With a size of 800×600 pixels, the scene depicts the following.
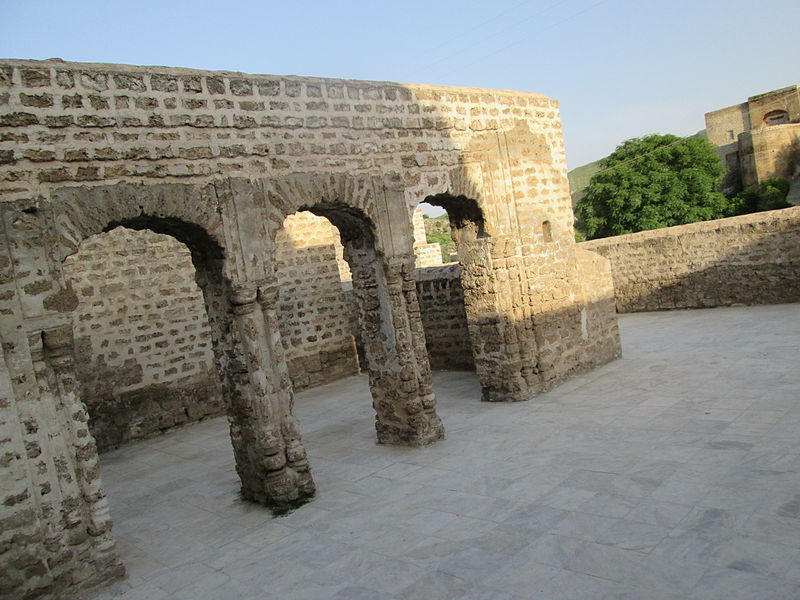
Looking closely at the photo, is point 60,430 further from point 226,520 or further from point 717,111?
point 717,111

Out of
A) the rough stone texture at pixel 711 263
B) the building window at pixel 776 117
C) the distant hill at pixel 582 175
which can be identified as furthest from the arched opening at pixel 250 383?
the distant hill at pixel 582 175

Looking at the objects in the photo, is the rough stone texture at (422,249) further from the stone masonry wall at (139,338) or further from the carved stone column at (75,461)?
the carved stone column at (75,461)

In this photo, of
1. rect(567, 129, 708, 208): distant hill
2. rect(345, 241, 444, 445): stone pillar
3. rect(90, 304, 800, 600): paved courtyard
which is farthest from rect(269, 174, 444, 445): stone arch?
rect(567, 129, 708, 208): distant hill

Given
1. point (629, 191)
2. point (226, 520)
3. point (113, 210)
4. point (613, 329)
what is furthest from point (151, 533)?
point (629, 191)

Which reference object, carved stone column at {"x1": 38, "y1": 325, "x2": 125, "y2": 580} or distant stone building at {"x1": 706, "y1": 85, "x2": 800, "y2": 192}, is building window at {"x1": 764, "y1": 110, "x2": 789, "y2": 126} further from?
carved stone column at {"x1": 38, "y1": 325, "x2": 125, "y2": 580}

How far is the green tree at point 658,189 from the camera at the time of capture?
28281 millimetres

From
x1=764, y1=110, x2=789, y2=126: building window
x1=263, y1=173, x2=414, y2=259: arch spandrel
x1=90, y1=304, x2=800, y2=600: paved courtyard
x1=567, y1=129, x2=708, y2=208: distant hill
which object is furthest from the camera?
x1=567, y1=129, x2=708, y2=208: distant hill

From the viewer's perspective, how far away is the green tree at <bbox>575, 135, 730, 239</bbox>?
2828cm

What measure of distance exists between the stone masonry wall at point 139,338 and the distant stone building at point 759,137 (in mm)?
27622

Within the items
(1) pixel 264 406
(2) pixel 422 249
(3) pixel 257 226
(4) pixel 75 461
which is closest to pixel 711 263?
(2) pixel 422 249

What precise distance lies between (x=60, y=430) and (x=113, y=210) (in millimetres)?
1839

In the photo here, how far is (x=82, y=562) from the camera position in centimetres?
481

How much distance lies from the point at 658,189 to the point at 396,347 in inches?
A: 991

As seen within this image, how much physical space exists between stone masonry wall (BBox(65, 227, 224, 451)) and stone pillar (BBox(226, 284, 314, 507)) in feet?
13.8
